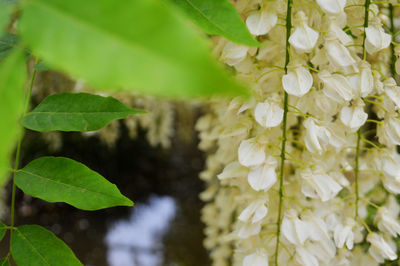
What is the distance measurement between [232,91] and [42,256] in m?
0.35

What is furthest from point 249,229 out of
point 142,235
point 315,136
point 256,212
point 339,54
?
point 142,235

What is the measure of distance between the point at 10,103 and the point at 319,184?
42 cm

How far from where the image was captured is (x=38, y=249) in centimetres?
43

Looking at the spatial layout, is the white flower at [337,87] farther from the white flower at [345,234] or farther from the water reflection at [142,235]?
the water reflection at [142,235]

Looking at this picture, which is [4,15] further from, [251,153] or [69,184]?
[251,153]

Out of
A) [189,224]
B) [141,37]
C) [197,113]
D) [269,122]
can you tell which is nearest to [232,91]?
[141,37]

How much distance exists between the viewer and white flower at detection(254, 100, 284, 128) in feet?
1.58

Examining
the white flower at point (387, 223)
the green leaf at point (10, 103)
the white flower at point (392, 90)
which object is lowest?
the white flower at point (387, 223)

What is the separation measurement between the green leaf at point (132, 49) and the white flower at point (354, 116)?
15.4 inches

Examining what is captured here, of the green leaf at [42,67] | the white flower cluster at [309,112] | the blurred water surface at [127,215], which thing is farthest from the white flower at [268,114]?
the blurred water surface at [127,215]

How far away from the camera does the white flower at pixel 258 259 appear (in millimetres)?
532

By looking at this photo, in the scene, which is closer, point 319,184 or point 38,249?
point 38,249

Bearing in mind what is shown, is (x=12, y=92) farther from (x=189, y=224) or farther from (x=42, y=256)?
(x=189, y=224)

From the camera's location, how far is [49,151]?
397cm
